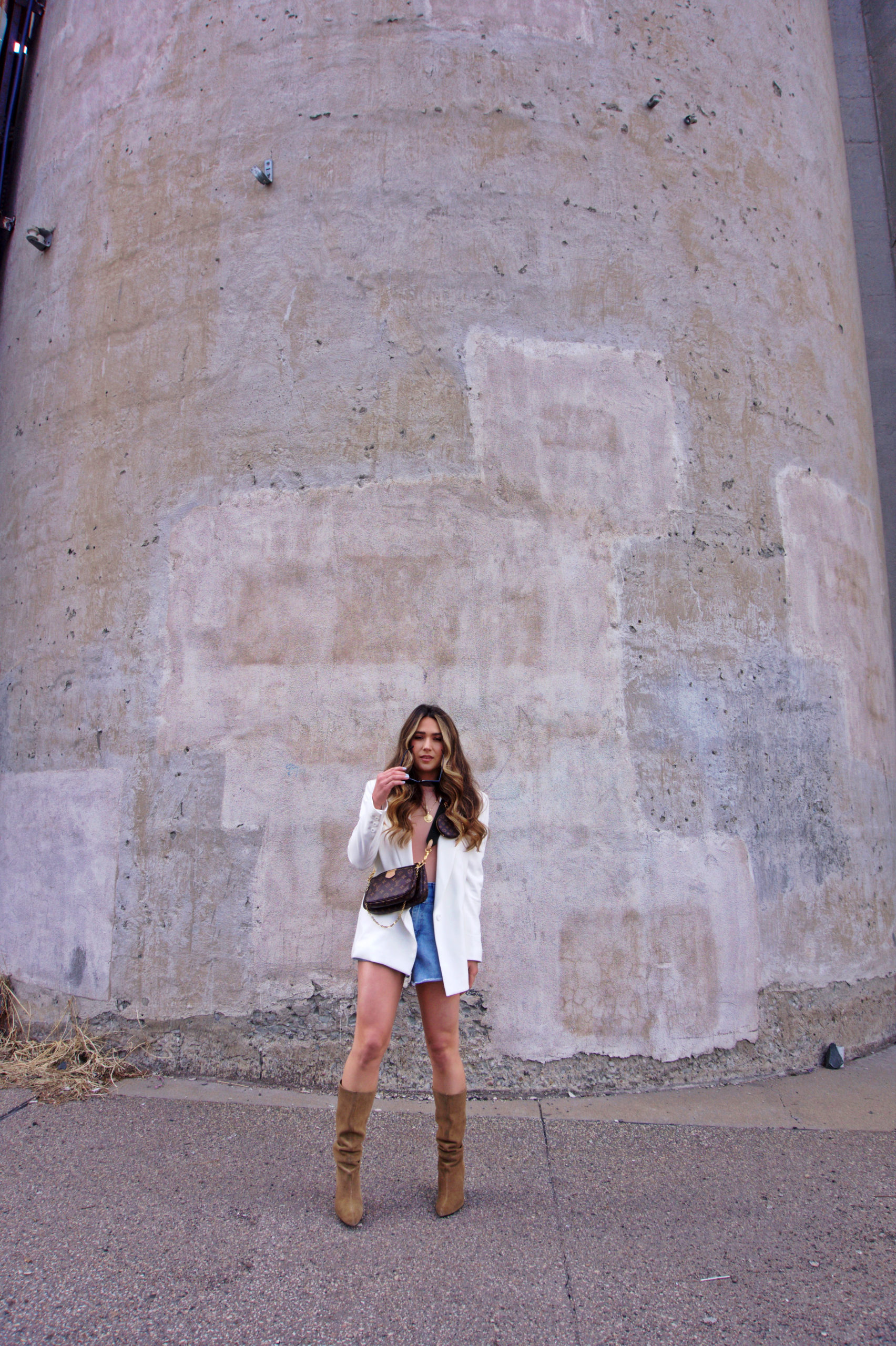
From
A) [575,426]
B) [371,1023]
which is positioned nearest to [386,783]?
[371,1023]

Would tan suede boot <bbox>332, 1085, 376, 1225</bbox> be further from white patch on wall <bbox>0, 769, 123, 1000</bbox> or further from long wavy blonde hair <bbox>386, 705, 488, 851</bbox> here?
white patch on wall <bbox>0, 769, 123, 1000</bbox>

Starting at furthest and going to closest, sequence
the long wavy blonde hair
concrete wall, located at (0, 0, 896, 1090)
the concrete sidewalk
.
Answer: concrete wall, located at (0, 0, 896, 1090)
the concrete sidewalk
the long wavy blonde hair

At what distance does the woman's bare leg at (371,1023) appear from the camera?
2.90 meters

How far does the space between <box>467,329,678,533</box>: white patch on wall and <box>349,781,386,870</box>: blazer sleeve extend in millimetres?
2235

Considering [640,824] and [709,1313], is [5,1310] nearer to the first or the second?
[709,1313]

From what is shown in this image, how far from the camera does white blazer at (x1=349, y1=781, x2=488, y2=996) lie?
117 inches

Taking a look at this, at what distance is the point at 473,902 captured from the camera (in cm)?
311

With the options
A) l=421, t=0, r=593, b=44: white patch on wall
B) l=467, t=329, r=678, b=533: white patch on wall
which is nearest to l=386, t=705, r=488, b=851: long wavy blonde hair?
l=467, t=329, r=678, b=533: white patch on wall

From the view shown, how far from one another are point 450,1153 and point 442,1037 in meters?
0.40

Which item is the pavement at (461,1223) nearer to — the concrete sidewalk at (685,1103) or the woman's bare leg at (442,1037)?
the concrete sidewalk at (685,1103)

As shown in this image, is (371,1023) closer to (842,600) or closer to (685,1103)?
(685,1103)

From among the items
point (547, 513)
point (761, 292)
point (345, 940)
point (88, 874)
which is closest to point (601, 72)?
point (761, 292)

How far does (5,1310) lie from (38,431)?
4856 mm

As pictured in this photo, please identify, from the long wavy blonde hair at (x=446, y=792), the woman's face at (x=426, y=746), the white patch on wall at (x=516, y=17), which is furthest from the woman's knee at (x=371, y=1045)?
the white patch on wall at (x=516, y=17)
